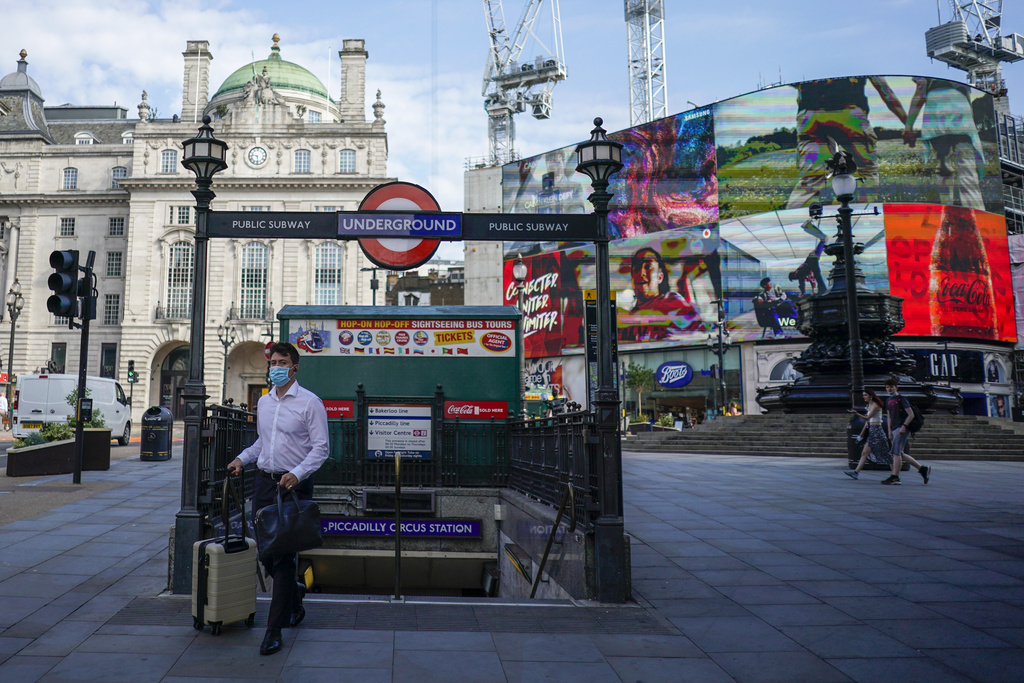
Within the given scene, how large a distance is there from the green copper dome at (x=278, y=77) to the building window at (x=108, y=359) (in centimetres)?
2338

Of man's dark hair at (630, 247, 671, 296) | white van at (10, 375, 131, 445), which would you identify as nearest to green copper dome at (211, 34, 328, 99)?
man's dark hair at (630, 247, 671, 296)

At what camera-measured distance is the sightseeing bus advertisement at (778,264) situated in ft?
169

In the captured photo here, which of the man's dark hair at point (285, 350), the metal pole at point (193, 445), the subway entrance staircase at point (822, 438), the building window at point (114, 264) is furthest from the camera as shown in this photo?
the building window at point (114, 264)

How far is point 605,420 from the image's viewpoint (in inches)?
246

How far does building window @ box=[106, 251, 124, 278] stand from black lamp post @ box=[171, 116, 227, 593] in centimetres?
5986

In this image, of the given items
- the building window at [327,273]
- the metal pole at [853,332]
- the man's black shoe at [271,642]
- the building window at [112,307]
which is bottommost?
the man's black shoe at [271,642]

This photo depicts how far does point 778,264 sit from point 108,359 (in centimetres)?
5093

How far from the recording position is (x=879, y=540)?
25.8 ft

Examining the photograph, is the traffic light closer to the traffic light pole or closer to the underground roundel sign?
the traffic light pole

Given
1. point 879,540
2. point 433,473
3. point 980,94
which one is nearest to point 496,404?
point 433,473

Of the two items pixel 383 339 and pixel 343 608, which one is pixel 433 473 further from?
pixel 343 608

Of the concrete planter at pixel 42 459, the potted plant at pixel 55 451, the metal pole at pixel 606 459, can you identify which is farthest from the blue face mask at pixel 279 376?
the concrete planter at pixel 42 459

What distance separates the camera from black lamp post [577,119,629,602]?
19.7 feet

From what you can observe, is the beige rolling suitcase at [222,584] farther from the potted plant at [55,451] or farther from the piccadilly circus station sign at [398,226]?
the potted plant at [55,451]
